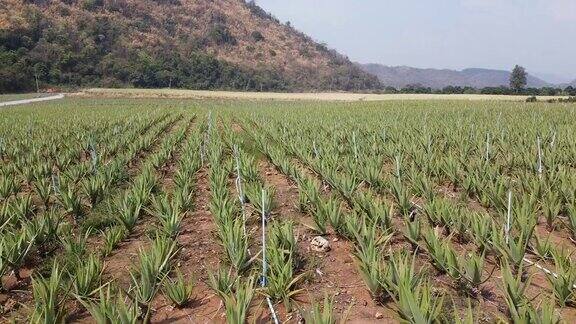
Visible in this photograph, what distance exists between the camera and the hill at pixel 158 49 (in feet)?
216

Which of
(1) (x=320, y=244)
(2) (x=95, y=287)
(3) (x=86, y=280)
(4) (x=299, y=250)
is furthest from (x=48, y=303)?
(1) (x=320, y=244)

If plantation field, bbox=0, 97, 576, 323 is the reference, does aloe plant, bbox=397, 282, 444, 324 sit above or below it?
above

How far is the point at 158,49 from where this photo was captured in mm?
86438

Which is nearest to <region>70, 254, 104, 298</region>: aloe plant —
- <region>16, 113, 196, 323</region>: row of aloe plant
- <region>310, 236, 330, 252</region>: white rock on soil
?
<region>16, 113, 196, 323</region>: row of aloe plant

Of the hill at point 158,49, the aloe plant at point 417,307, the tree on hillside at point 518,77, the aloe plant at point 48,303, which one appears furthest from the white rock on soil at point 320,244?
the tree on hillside at point 518,77

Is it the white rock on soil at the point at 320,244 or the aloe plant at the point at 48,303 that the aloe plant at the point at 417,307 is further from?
the aloe plant at the point at 48,303

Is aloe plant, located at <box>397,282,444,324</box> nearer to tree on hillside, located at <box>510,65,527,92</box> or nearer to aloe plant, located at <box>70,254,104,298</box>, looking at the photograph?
aloe plant, located at <box>70,254,104,298</box>

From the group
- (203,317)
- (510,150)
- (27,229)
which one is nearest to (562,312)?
(203,317)

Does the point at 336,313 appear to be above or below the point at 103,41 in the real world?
below

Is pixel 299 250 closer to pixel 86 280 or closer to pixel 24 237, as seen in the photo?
pixel 86 280

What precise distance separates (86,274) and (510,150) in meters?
7.40

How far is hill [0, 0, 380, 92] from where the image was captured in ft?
216

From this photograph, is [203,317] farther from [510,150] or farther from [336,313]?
[510,150]

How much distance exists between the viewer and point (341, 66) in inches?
4660
